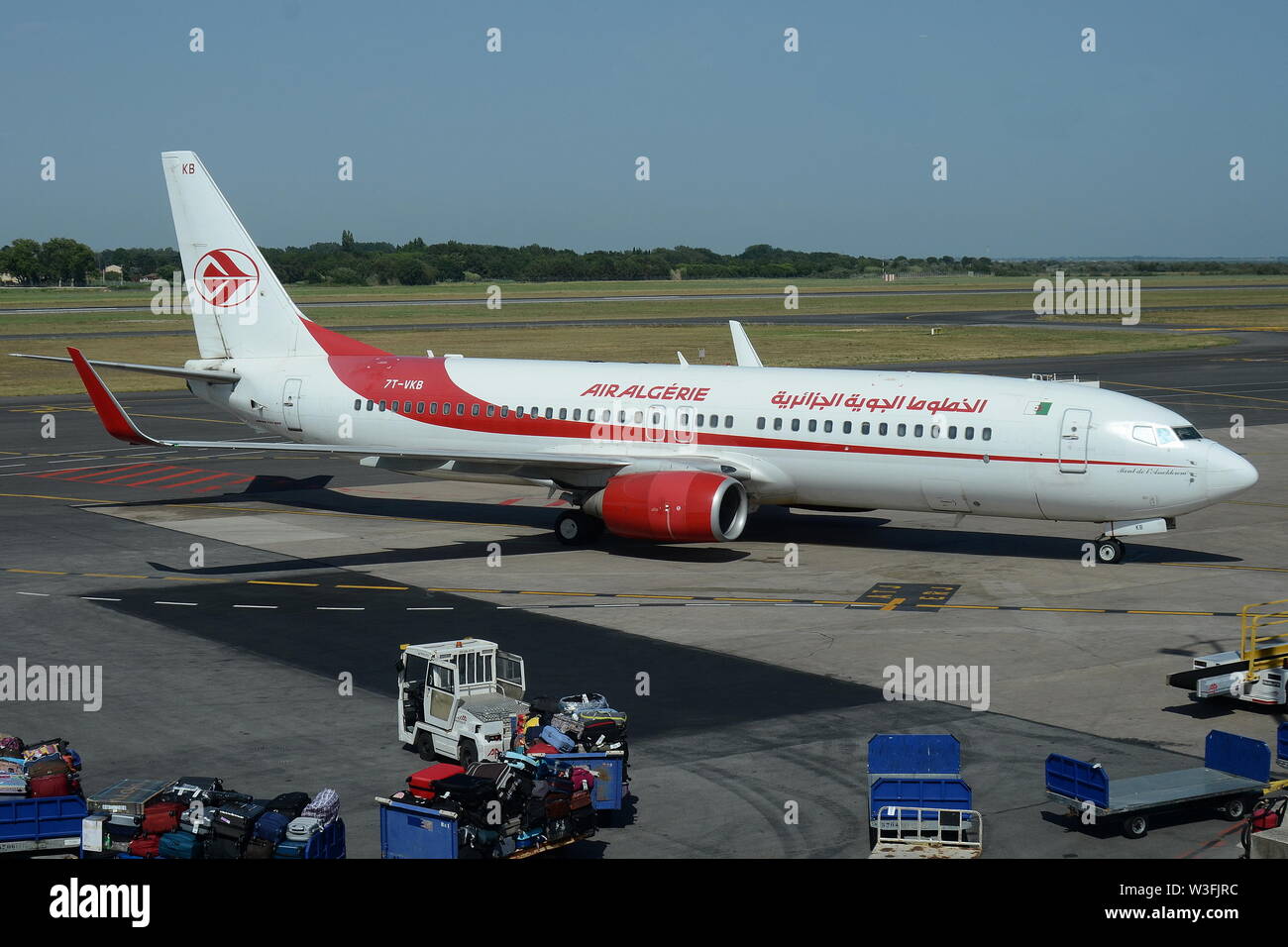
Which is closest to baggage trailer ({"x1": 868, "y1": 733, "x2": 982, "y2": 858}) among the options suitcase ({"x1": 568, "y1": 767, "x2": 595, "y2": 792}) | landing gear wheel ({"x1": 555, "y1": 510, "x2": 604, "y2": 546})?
suitcase ({"x1": 568, "y1": 767, "x2": 595, "y2": 792})

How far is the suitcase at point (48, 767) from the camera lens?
1830 cm

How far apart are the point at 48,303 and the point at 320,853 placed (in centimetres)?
19001

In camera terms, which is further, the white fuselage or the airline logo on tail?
the airline logo on tail

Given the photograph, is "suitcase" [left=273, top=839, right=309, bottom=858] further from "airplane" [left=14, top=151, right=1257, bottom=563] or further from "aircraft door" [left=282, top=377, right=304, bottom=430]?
"aircraft door" [left=282, top=377, right=304, bottom=430]

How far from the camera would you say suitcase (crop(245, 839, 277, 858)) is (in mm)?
16469

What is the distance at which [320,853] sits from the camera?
54.1 feet

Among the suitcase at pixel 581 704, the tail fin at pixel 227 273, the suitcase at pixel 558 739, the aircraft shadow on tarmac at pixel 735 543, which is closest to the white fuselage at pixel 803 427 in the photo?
the tail fin at pixel 227 273

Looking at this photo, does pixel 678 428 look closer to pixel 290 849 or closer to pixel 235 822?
pixel 235 822

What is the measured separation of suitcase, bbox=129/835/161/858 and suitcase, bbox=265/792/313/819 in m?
1.39

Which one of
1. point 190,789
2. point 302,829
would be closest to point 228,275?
point 190,789

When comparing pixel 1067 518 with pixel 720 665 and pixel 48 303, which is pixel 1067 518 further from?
pixel 48 303

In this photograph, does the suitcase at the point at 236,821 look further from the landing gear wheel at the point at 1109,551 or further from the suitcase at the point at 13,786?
the landing gear wheel at the point at 1109,551

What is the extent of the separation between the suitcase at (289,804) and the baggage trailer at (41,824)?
2.60 metres

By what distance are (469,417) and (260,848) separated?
25712mm
